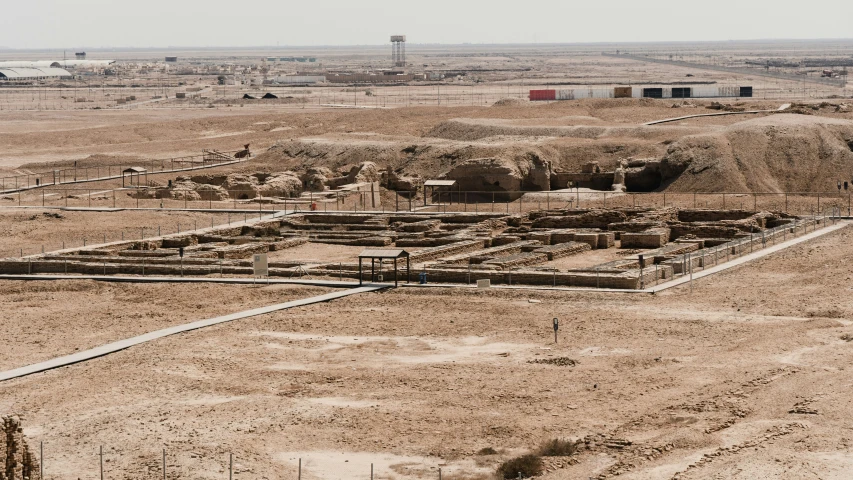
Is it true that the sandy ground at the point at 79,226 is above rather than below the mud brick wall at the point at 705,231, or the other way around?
below

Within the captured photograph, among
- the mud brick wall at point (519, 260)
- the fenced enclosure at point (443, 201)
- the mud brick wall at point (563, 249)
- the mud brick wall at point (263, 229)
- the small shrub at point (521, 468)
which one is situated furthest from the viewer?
the fenced enclosure at point (443, 201)

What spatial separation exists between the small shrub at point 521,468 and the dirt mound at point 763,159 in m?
44.8

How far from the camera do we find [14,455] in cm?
2453

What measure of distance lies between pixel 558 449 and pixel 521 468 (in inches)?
48.0

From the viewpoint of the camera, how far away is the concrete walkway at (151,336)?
35.7m

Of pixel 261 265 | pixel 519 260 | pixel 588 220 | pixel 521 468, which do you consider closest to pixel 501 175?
pixel 588 220

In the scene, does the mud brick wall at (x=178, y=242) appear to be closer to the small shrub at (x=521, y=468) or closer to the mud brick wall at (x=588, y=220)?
the mud brick wall at (x=588, y=220)

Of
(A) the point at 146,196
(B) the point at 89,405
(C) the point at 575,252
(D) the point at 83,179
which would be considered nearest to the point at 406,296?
(C) the point at 575,252

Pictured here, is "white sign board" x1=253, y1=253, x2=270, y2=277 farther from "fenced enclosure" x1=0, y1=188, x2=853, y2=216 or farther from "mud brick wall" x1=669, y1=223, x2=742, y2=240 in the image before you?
"fenced enclosure" x1=0, y1=188, x2=853, y2=216

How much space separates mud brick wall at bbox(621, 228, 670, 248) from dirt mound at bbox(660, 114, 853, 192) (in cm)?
1445

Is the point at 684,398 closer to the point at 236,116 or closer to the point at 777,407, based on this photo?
the point at 777,407

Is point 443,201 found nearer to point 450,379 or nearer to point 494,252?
point 494,252

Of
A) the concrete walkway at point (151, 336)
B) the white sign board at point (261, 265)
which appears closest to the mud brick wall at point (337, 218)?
the white sign board at point (261, 265)

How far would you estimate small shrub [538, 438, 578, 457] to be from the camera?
1077 inches
